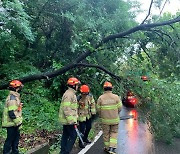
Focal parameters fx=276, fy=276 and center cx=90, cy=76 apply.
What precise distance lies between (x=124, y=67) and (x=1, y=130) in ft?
16.9

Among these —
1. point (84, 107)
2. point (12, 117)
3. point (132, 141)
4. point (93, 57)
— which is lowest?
point (132, 141)

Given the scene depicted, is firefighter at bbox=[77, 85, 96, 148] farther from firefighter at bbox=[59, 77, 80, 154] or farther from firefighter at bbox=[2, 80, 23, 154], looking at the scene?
firefighter at bbox=[2, 80, 23, 154]

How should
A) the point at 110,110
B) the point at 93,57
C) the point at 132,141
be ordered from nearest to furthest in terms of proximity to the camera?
1. the point at 110,110
2. the point at 132,141
3. the point at 93,57

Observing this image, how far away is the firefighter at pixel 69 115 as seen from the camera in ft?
21.4

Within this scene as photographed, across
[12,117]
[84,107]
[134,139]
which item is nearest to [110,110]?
[84,107]

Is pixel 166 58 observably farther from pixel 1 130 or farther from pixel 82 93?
pixel 1 130

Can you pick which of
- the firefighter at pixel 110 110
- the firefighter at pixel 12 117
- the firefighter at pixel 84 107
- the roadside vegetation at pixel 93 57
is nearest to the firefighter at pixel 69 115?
the firefighter at pixel 12 117

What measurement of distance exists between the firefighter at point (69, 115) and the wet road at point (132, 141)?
110 centimetres

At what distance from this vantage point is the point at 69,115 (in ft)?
21.3

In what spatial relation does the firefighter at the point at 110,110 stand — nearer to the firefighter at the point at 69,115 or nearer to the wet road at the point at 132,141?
the wet road at the point at 132,141

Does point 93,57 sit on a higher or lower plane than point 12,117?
higher

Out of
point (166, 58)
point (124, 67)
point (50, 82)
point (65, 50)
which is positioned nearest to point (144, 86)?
point (124, 67)

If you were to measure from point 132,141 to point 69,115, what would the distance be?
367 cm

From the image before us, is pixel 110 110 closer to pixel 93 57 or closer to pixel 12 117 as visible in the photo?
pixel 12 117
